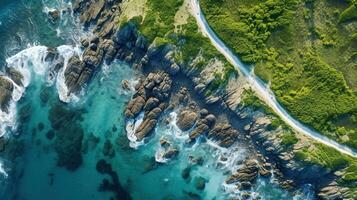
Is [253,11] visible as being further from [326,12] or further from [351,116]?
[351,116]

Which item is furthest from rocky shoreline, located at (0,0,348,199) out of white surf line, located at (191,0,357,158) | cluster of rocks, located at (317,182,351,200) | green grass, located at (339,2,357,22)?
green grass, located at (339,2,357,22)

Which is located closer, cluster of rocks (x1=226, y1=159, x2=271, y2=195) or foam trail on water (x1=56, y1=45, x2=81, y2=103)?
cluster of rocks (x1=226, y1=159, x2=271, y2=195)

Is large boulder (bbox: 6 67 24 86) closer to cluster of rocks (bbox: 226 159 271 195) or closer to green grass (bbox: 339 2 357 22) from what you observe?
cluster of rocks (bbox: 226 159 271 195)

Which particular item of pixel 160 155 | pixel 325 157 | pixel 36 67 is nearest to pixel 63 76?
pixel 36 67

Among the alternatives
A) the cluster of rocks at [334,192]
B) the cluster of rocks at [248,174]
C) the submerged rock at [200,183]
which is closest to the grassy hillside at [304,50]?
the cluster of rocks at [334,192]

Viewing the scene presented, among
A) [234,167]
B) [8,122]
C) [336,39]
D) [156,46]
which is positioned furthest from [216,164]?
[8,122]
